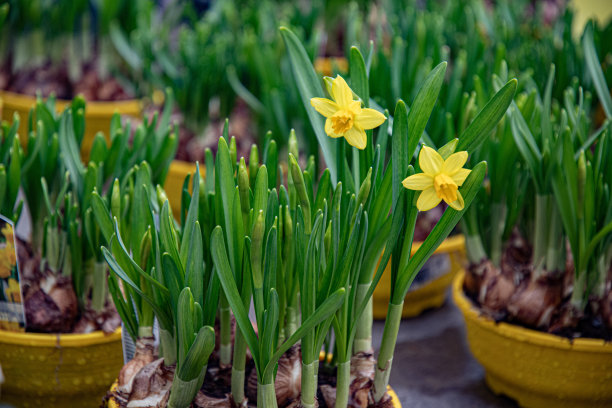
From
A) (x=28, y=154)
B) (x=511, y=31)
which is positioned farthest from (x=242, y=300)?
(x=511, y=31)

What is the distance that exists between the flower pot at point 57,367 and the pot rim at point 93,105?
3.37 feet

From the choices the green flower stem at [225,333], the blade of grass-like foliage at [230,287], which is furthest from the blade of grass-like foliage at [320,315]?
the green flower stem at [225,333]

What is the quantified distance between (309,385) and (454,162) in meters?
0.30

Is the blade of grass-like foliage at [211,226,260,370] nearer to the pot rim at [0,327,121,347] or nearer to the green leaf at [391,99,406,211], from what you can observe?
the green leaf at [391,99,406,211]

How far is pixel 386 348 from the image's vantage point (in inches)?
33.9

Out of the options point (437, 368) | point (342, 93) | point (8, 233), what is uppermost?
point (342, 93)

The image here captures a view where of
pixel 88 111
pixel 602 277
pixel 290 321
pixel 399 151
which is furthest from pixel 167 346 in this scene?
pixel 88 111

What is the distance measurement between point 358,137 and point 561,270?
1.67ft

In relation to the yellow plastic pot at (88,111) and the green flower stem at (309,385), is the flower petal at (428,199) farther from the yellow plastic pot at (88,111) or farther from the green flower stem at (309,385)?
the yellow plastic pot at (88,111)

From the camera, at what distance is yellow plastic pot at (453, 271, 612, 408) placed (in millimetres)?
1045

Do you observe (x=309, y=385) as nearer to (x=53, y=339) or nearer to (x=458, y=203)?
(x=458, y=203)

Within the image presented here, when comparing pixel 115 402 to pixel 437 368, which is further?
pixel 437 368

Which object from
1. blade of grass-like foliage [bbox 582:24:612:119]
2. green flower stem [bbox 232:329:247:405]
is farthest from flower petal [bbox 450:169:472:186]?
blade of grass-like foliage [bbox 582:24:612:119]

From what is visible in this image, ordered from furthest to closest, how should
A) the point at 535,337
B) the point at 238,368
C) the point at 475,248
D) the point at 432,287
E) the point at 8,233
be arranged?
the point at 432,287 < the point at 475,248 < the point at 535,337 < the point at 8,233 < the point at 238,368
